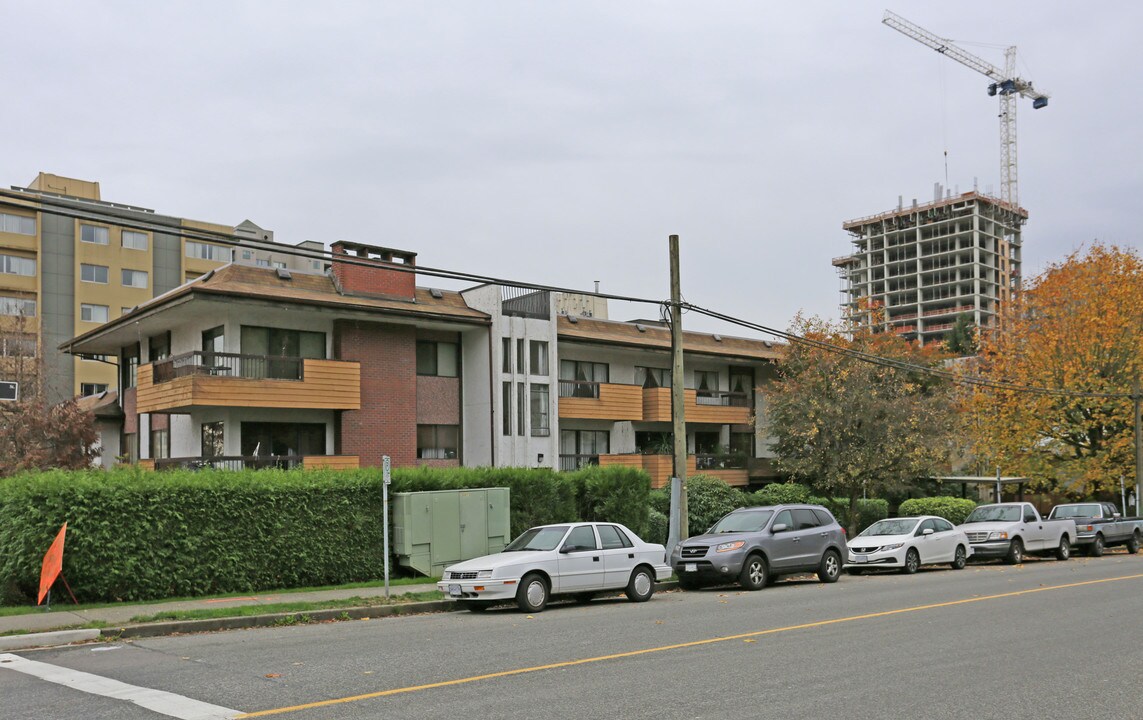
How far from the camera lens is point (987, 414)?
41375 mm

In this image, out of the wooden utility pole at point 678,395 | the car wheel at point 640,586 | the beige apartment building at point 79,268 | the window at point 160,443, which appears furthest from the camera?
the beige apartment building at point 79,268

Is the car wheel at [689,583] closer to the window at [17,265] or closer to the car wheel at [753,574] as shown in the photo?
the car wheel at [753,574]

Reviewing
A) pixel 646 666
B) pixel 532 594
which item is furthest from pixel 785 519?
pixel 646 666

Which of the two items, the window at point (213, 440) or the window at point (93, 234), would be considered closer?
the window at point (213, 440)

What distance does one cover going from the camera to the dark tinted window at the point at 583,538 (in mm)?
17703

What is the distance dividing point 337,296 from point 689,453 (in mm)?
17941

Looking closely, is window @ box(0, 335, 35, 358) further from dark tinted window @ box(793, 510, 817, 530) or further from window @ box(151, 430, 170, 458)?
dark tinted window @ box(793, 510, 817, 530)

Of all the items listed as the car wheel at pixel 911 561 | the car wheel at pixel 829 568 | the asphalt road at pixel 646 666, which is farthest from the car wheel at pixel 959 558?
the asphalt road at pixel 646 666

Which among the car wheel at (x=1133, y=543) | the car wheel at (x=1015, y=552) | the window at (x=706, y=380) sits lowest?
the car wheel at (x=1133, y=543)

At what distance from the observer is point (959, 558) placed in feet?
89.2

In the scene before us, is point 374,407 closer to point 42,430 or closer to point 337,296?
point 337,296

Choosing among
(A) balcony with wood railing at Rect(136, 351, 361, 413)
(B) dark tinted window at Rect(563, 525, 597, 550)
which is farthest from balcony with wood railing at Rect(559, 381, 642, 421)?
(B) dark tinted window at Rect(563, 525, 597, 550)

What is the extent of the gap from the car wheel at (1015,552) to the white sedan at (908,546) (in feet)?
5.19

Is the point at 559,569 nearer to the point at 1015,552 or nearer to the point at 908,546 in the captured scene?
the point at 908,546
